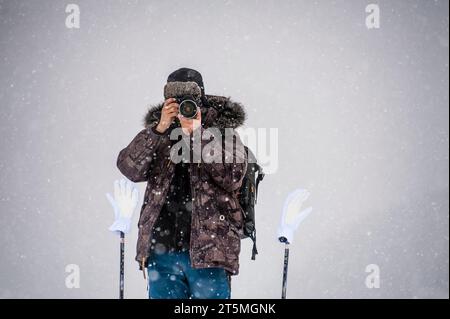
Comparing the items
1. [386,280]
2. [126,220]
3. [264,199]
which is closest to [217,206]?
[126,220]

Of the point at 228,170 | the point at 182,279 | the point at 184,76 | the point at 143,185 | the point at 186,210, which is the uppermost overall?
the point at 184,76

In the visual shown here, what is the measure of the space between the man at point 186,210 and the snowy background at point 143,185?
3.99 m

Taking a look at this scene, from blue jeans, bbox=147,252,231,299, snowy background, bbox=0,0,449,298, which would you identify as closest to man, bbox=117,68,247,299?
blue jeans, bbox=147,252,231,299

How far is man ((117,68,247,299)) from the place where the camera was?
4.91ft

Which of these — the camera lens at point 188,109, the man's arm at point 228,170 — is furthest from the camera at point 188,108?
the man's arm at point 228,170

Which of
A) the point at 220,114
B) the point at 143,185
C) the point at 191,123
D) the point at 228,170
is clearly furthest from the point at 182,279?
the point at 143,185

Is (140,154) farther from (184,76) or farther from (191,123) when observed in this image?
(184,76)

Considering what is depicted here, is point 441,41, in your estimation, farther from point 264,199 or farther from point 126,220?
point 126,220

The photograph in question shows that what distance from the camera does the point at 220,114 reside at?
1777mm

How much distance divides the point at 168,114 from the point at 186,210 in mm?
391

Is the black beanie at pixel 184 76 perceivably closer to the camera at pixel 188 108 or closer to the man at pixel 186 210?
the man at pixel 186 210

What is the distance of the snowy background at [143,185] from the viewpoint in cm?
677

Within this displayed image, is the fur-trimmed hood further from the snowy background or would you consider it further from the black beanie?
the snowy background
